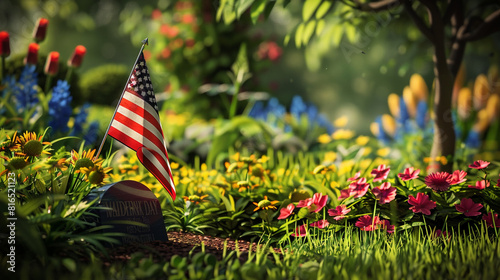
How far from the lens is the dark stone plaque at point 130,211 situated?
2416mm

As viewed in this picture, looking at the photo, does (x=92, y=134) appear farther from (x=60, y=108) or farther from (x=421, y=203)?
(x=421, y=203)

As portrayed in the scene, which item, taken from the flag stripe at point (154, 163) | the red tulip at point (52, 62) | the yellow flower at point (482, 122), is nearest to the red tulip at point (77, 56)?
the red tulip at point (52, 62)

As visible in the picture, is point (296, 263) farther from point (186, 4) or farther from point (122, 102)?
point (186, 4)

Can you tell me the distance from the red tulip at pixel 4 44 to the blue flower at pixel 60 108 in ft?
1.67

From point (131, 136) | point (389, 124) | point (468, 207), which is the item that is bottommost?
point (468, 207)

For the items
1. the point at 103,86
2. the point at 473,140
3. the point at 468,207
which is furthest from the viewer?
the point at 103,86

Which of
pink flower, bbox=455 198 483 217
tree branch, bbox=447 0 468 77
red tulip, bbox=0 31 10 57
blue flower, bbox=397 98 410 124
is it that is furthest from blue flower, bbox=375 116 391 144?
red tulip, bbox=0 31 10 57

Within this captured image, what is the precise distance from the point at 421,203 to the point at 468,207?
0.93ft

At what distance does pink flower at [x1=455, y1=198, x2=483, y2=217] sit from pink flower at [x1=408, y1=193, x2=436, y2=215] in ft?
0.54

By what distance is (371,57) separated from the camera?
11.4 m

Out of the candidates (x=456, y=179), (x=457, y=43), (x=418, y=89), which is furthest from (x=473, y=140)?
(x=456, y=179)

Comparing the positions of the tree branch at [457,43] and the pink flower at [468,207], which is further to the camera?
the tree branch at [457,43]

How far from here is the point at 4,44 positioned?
4.01 meters

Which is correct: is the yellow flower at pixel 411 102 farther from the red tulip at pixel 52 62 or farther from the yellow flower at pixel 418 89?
the red tulip at pixel 52 62
